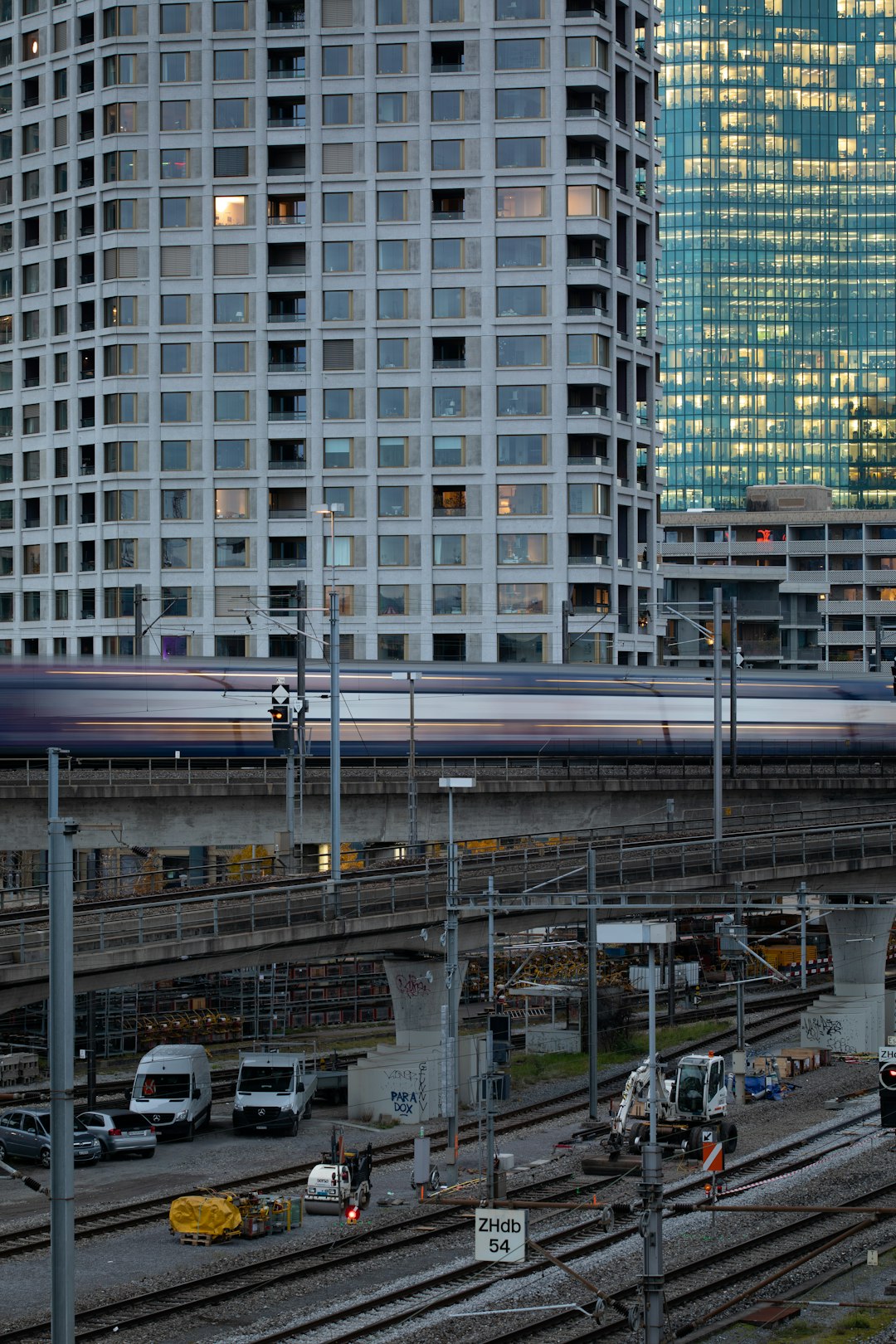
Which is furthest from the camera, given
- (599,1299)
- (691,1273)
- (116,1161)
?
(116,1161)

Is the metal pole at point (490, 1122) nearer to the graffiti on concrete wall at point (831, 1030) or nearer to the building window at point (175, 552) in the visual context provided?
the graffiti on concrete wall at point (831, 1030)

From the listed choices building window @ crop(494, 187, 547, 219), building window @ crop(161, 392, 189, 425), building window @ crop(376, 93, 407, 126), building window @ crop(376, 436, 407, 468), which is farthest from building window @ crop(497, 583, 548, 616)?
building window @ crop(376, 93, 407, 126)

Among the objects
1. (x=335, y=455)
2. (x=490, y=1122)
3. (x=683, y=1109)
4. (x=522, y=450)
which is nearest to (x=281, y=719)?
(x=683, y=1109)

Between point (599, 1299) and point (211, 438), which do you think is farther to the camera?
point (211, 438)

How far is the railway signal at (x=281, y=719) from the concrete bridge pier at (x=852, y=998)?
19.2m

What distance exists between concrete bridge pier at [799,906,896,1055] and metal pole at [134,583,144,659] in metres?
28.5

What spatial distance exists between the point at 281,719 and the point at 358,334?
54448 mm

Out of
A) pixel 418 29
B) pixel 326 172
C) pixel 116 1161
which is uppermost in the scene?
pixel 418 29

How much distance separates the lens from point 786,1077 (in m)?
58.2

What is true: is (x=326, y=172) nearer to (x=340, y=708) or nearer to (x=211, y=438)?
(x=211, y=438)

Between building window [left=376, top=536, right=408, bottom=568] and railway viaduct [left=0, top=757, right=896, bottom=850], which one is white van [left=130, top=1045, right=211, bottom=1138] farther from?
building window [left=376, top=536, right=408, bottom=568]

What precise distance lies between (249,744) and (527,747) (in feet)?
36.9

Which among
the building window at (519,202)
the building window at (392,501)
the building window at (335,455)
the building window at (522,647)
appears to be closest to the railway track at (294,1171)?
the building window at (522,647)

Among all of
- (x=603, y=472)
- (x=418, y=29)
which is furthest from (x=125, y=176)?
(x=603, y=472)
